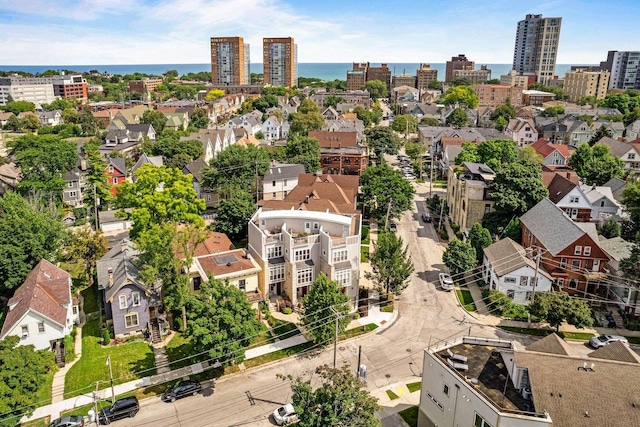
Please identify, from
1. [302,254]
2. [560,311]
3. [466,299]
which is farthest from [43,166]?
[560,311]

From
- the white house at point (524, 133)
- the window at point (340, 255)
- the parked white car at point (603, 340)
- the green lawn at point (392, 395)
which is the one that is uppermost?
the white house at point (524, 133)

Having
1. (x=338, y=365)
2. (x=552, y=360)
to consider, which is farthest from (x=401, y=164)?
(x=552, y=360)

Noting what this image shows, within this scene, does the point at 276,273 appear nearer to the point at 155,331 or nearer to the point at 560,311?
the point at 155,331

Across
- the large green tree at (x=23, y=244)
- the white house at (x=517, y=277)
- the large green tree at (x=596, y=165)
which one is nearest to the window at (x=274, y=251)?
the large green tree at (x=23, y=244)

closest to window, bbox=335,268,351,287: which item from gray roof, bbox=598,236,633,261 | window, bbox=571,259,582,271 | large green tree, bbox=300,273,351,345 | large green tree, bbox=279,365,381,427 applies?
large green tree, bbox=300,273,351,345

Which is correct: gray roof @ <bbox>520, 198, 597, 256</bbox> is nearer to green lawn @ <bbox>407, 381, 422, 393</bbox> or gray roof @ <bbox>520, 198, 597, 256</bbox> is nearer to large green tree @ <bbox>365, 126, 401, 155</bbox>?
green lawn @ <bbox>407, 381, 422, 393</bbox>

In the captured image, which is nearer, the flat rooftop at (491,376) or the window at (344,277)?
the flat rooftop at (491,376)

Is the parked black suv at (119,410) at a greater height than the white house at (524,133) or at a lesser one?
lesser

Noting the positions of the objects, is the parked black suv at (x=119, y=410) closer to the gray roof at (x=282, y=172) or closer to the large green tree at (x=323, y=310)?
the large green tree at (x=323, y=310)

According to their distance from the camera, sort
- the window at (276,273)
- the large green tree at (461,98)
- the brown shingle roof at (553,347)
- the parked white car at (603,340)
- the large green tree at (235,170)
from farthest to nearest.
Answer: the large green tree at (461,98), the large green tree at (235,170), the window at (276,273), the parked white car at (603,340), the brown shingle roof at (553,347)
